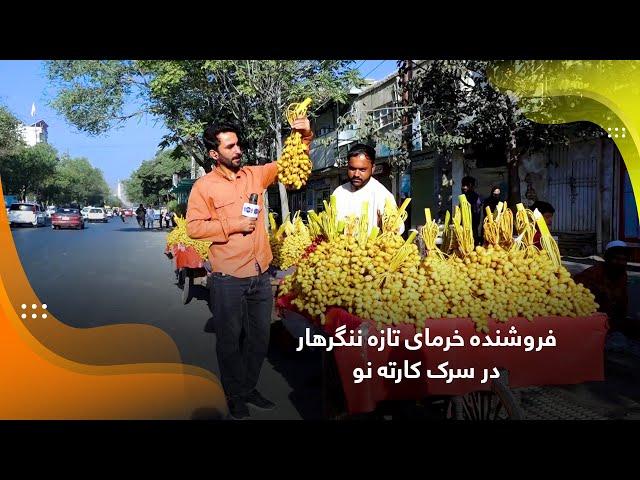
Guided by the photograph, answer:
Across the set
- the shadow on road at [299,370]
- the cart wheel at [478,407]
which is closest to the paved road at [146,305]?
the shadow on road at [299,370]

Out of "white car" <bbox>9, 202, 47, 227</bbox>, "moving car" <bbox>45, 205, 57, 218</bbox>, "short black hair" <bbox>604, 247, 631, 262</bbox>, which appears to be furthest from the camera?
"moving car" <bbox>45, 205, 57, 218</bbox>

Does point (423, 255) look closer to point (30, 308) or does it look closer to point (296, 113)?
point (296, 113)

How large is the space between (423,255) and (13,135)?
406 cm

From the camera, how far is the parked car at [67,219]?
78.1 ft

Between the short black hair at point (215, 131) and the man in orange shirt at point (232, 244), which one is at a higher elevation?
the short black hair at point (215, 131)

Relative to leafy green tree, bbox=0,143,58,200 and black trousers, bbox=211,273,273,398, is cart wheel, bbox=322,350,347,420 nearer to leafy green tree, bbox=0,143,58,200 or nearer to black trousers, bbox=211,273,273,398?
black trousers, bbox=211,273,273,398

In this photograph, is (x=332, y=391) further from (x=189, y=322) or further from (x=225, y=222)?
(x=189, y=322)

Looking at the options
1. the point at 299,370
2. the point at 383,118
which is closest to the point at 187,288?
the point at 299,370

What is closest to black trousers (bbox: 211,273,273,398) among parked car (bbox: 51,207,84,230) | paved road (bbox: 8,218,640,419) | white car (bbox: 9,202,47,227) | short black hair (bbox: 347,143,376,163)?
paved road (bbox: 8,218,640,419)

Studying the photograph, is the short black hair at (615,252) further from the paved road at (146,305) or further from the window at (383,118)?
the window at (383,118)

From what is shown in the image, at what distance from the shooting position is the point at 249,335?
10.7ft

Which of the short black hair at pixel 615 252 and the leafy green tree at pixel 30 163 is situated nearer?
the short black hair at pixel 615 252

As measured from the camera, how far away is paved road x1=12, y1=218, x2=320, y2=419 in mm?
3799
